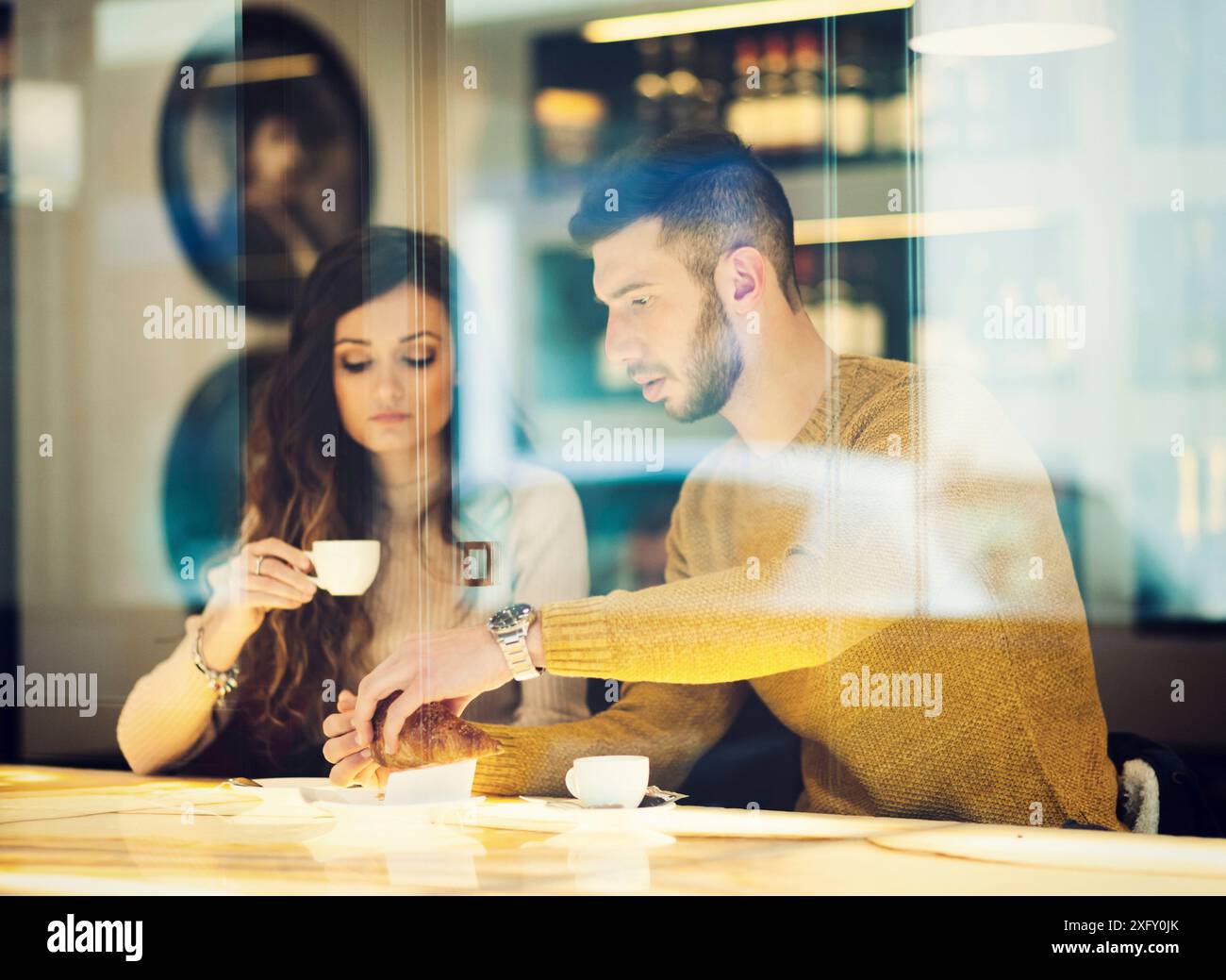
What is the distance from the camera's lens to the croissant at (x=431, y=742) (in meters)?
2.21

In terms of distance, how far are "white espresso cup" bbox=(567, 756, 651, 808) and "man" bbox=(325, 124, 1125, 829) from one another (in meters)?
0.24

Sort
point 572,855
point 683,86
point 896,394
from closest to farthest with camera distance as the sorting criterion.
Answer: point 572,855, point 896,394, point 683,86

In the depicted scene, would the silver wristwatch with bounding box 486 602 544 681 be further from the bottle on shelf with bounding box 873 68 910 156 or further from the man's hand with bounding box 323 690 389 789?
the bottle on shelf with bounding box 873 68 910 156

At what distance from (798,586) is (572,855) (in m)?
0.75

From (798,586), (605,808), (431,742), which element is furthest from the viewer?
(798,586)

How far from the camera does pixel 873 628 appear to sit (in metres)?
2.37

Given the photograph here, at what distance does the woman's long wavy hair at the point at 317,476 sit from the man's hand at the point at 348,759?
365mm

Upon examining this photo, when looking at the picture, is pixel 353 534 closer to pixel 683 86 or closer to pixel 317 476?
pixel 317 476

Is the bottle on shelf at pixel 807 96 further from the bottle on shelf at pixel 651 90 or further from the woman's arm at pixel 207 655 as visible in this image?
the woman's arm at pixel 207 655

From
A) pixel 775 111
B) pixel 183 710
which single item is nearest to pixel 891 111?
pixel 775 111

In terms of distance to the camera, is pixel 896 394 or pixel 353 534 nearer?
pixel 896 394

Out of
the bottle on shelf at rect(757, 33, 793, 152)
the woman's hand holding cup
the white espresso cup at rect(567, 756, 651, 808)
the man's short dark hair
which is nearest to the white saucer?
the white espresso cup at rect(567, 756, 651, 808)

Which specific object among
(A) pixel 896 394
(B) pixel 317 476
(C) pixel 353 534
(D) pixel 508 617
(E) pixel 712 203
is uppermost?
(E) pixel 712 203

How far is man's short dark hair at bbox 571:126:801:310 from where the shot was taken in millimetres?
2449
